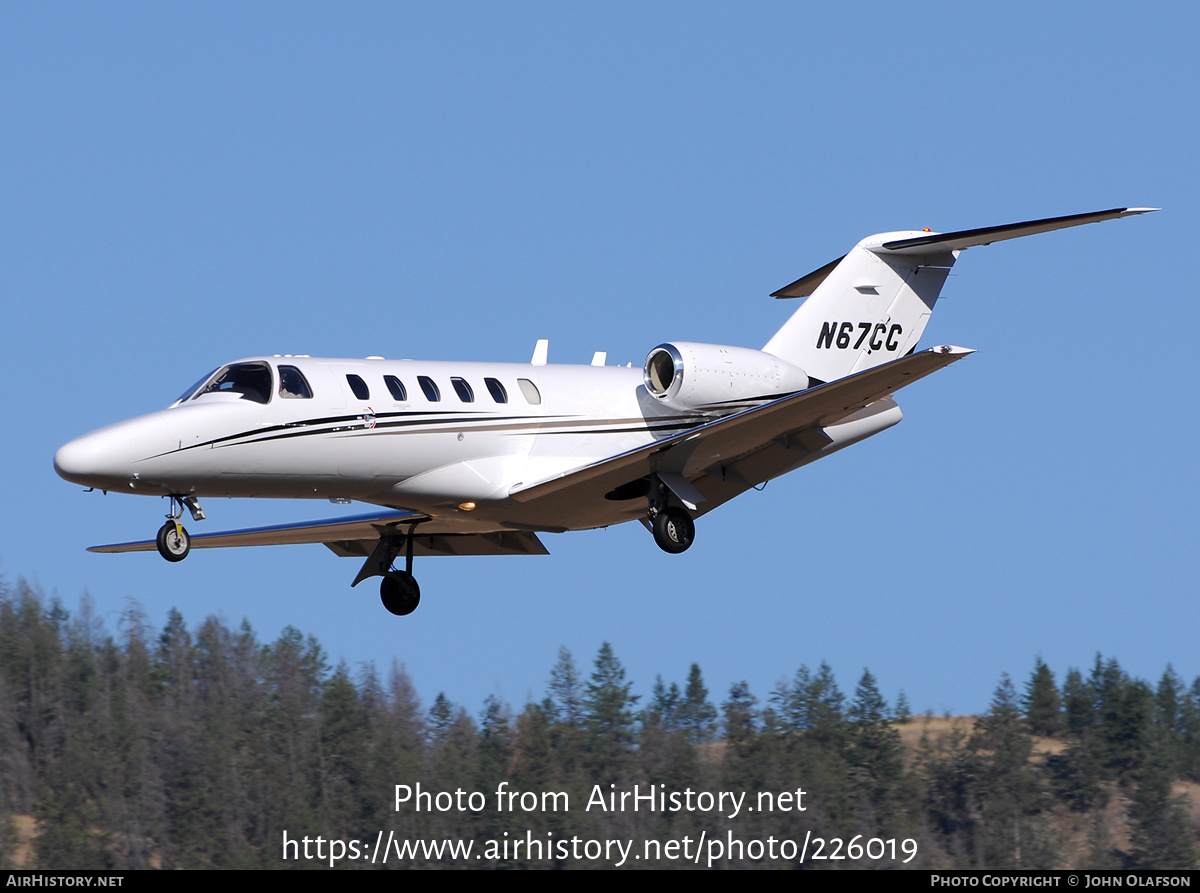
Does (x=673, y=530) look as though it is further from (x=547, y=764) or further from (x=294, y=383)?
(x=547, y=764)

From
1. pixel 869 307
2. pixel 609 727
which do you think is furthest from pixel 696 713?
pixel 869 307

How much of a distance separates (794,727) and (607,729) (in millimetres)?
6107

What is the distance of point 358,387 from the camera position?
17.0 m

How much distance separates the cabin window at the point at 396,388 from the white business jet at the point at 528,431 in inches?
0.8

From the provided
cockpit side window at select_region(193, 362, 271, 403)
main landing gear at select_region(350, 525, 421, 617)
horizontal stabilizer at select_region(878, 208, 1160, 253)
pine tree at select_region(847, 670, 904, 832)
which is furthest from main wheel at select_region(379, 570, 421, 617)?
pine tree at select_region(847, 670, 904, 832)

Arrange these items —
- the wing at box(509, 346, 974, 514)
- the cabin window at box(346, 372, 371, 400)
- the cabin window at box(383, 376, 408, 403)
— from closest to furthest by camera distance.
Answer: the wing at box(509, 346, 974, 514), the cabin window at box(346, 372, 371, 400), the cabin window at box(383, 376, 408, 403)

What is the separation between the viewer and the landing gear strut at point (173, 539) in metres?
16.2

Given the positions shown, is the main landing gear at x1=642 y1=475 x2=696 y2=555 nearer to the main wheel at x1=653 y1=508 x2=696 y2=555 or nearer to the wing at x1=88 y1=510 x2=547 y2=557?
the main wheel at x1=653 y1=508 x2=696 y2=555

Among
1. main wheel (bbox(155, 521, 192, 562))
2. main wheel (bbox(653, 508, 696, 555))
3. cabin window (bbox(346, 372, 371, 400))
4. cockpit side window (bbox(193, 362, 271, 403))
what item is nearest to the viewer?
main wheel (bbox(155, 521, 192, 562))

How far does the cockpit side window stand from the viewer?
16.5 m

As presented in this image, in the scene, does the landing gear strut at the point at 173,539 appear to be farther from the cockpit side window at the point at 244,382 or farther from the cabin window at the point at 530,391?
the cabin window at the point at 530,391

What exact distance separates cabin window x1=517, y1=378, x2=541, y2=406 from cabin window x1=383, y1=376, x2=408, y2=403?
158 centimetres

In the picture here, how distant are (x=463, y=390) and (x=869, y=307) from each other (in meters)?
5.95

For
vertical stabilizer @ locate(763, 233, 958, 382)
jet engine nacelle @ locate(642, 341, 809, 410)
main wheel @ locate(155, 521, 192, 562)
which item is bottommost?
main wheel @ locate(155, 521, 192, 562)
